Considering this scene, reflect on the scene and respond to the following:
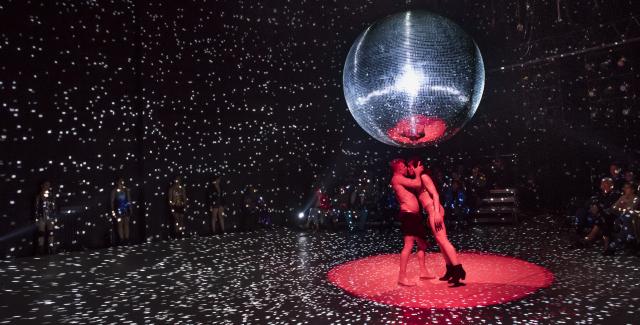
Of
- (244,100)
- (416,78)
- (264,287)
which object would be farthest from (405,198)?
(244,100)

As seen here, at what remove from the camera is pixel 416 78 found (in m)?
3.68

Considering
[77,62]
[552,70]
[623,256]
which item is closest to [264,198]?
[77,62]

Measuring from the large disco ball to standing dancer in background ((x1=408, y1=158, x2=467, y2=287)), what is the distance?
1.61ft

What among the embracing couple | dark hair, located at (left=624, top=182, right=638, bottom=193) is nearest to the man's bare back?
the embracing couple

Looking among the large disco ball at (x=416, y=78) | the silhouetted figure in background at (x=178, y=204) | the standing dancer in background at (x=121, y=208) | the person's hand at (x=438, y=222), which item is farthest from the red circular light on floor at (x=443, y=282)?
the standing dancer in background at (x=121, y=208)

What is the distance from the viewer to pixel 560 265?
16.5 feet

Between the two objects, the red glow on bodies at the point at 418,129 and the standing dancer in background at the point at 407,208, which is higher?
the red glow on bodies at the point at 418,129

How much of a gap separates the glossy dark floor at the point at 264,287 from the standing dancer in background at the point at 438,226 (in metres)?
0.63

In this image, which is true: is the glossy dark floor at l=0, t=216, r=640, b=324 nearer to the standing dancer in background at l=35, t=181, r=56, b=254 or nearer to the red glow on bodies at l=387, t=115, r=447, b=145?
the standing dancer in background at l=35, t=181, r=56, b=254

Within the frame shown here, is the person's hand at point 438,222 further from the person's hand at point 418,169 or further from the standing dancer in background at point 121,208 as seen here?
the standing dancer in background at point 121,208

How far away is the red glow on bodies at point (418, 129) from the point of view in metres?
3.79

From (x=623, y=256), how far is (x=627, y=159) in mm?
6304

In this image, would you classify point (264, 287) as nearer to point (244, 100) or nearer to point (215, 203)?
point (215, 203)

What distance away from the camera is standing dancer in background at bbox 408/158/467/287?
408cm
